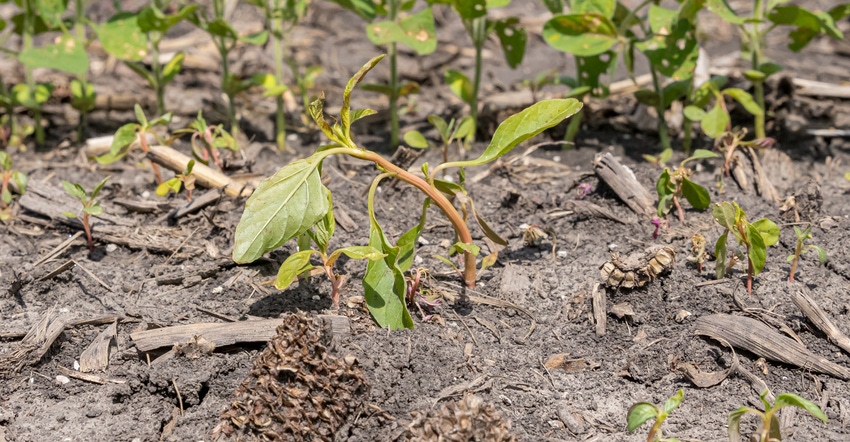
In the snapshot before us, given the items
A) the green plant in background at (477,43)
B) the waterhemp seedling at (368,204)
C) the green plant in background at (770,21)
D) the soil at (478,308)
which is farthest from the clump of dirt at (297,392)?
the green plant in background at (770,21)

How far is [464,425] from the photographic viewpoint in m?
1.79

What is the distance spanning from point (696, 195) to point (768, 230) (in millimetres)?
375

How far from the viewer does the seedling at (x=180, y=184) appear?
2.96 meters

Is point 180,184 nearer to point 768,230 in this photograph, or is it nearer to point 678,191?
point 678,191

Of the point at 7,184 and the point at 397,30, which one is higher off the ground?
the point at 397,30

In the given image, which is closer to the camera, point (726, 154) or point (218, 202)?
point (218, 202)

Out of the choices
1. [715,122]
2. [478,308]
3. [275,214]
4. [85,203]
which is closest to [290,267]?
[275,214]

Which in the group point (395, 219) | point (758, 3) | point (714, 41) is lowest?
point (714, 41)

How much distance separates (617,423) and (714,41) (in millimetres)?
3590

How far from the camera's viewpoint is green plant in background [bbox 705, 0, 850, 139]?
311 centimetres

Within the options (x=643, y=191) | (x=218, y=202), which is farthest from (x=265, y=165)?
(x=643, y=191)

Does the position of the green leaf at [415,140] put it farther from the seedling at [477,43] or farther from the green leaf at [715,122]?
the green leaf at [715,122]

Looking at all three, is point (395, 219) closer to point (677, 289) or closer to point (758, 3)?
point (677, 289)

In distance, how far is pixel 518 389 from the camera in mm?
2154
